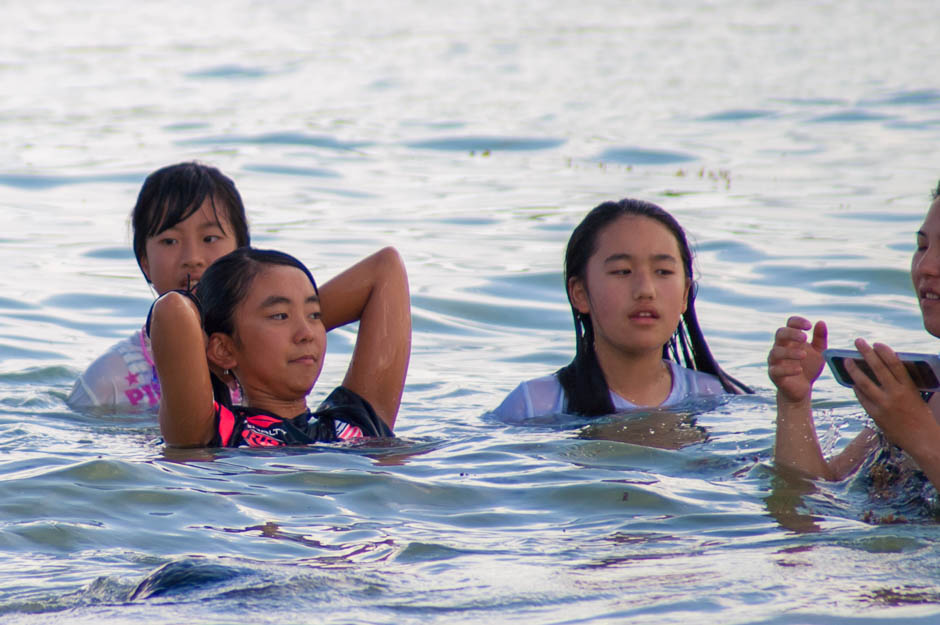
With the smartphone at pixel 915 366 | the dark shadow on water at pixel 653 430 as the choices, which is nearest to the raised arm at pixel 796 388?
the smartphone at pixel 915 366

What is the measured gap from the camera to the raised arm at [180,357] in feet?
16.6

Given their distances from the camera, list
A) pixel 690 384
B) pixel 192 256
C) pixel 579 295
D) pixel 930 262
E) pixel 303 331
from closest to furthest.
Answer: pixel 930 262
pixel 303 331
pixel 192 256
pixel 579 295
pixel 690 384

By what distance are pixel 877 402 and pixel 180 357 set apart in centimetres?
249

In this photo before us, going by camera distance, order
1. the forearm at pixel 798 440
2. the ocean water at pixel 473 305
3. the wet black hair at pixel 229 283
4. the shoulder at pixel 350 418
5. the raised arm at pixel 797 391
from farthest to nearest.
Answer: the shoulder at pixel 350 418, the wet black hair at pixel 229 283, the forearm at pixel 798 440, the raised arm at pixel 797 391, the ocean water at pixel 473 305

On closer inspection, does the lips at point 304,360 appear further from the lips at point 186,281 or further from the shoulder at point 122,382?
the shoulder at point 122,382

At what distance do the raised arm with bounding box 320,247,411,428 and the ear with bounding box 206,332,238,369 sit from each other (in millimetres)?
642

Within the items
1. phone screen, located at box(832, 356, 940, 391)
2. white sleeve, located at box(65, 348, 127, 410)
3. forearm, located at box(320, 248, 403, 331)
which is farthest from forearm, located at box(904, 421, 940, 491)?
white sleeve, located at box(65, 348, 127, 410)

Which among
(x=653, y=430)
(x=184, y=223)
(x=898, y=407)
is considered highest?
(x=184, y=223)

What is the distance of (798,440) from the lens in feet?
15.3

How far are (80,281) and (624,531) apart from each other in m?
6.56

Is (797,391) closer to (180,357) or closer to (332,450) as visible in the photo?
(332,450)

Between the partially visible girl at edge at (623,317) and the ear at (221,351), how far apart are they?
5.04ft

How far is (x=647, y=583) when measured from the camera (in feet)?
12.9

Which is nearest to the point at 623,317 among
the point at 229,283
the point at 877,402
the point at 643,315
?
the point at 643,315
